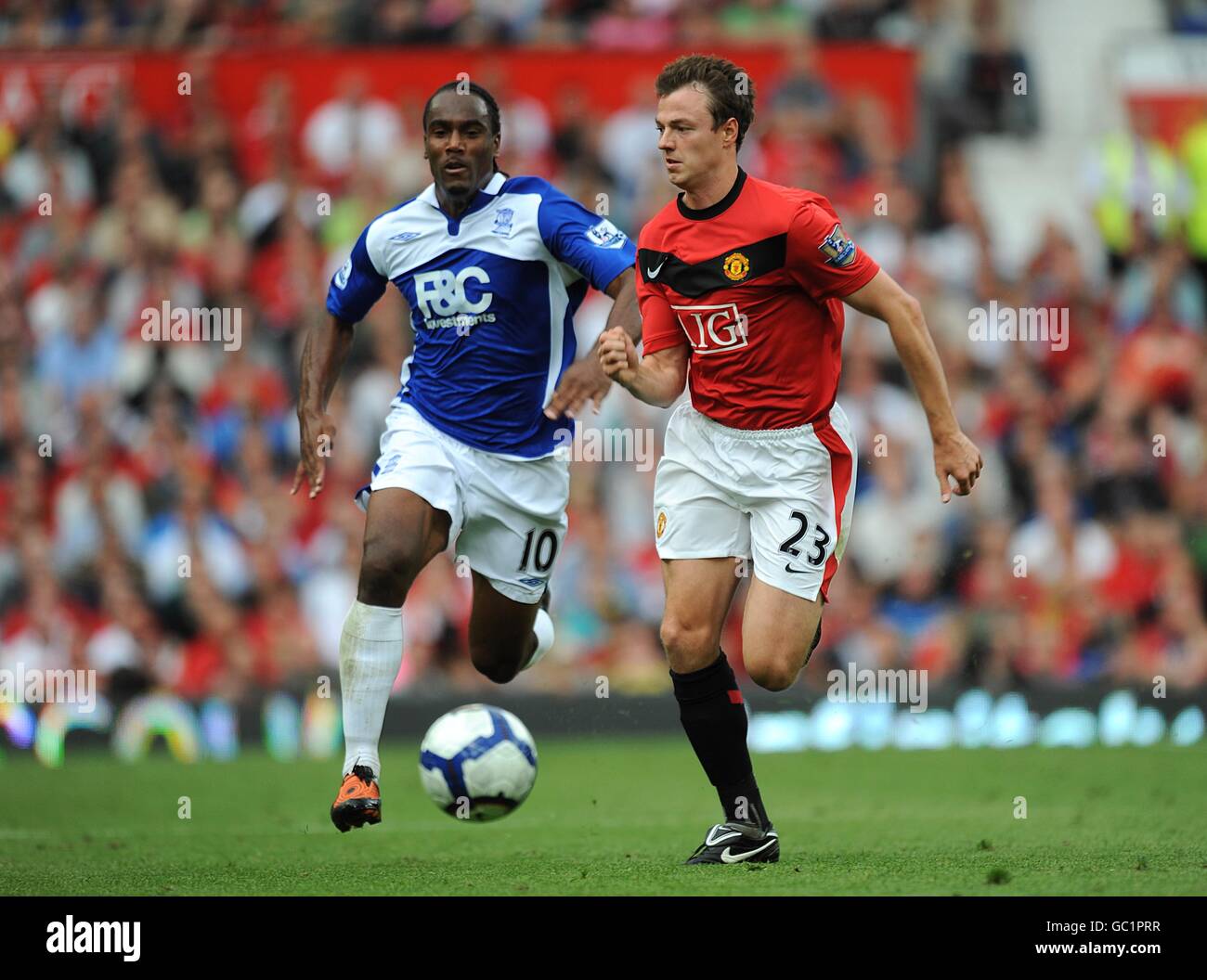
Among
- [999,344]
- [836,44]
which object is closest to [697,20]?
[836,44]

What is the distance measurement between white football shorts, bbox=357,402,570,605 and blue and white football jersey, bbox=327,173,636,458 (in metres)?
0.08

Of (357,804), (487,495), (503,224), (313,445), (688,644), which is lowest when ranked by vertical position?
(357,804)

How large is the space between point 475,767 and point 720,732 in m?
0.99

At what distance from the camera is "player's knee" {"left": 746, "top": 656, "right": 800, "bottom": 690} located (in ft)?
25.8

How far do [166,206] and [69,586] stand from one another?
3.49 m

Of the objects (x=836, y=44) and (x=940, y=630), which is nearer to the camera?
(x=940, y=630)

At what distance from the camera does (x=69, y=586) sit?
602 inches

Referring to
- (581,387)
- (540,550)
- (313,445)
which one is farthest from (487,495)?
(581,387)

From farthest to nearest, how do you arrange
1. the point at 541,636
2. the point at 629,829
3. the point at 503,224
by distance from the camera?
the point at 541,636, the point at 629,829, the point at 503,224

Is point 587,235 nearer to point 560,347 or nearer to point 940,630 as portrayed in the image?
point 560,347

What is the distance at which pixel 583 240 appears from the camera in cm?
858

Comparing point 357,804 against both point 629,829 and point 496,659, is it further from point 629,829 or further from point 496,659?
point 629,829

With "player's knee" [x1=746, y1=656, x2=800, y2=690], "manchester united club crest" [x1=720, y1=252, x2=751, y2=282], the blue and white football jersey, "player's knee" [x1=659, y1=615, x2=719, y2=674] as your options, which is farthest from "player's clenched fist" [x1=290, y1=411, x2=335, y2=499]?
"player's knee" [x1=746, y1=656, x2=800, y2=690]

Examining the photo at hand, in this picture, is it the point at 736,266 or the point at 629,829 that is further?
the point at 629,829
